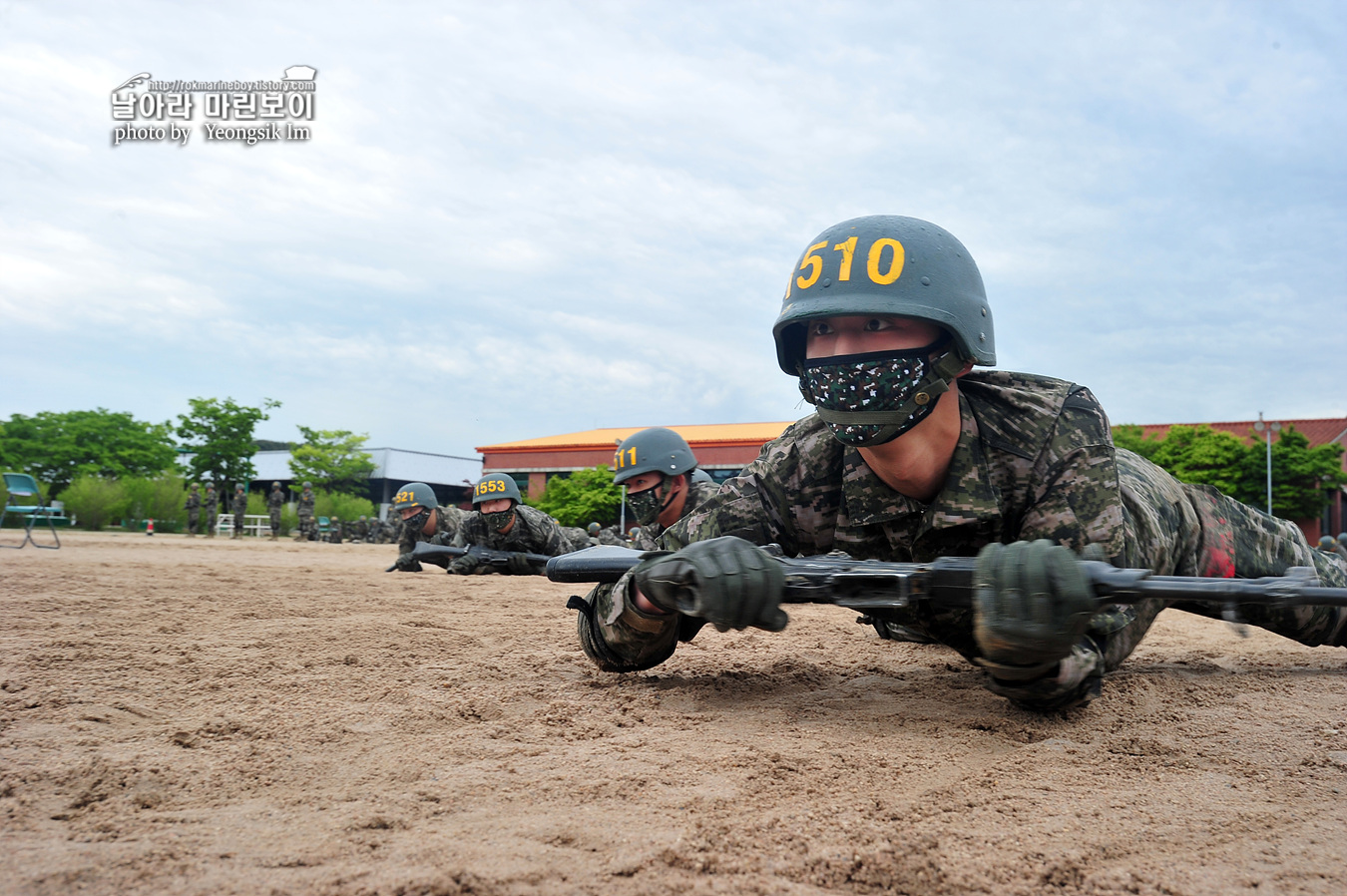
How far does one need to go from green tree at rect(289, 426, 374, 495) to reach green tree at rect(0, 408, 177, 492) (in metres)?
5.79

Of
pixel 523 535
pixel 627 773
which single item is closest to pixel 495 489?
pixel 523 535

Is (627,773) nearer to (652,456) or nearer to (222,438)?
(652,456)

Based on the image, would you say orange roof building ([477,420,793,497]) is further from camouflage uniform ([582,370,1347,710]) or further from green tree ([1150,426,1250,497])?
camouflage uniform ([582,370,1347,710])

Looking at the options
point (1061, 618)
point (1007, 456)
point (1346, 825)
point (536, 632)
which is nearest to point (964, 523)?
point (1007, 456)

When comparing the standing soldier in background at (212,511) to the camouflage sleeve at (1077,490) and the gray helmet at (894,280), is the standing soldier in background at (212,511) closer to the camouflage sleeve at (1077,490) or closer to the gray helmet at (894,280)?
the gray helmet at (894,280)

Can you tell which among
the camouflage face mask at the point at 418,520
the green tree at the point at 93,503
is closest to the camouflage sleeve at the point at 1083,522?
the camouflage face mask at the point at 418,520

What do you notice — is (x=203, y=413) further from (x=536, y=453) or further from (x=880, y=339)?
(x=880, y=339)

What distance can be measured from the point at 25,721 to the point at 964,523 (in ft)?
9.33

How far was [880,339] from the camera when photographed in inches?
108

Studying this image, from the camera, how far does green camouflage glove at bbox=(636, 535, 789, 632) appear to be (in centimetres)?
226

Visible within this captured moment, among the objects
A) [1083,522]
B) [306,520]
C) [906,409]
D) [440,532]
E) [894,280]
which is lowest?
[306,520]

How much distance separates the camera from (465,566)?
9.73m

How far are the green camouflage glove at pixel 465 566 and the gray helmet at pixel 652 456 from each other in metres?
3.11

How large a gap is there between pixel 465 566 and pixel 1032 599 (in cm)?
853
